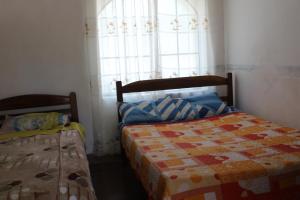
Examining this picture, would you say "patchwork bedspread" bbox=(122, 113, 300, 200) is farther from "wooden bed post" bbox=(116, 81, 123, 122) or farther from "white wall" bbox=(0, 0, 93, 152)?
"white wall" bbox=(0, 0, 93, 152)

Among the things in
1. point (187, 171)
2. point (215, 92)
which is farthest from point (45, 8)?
point (187, 171)

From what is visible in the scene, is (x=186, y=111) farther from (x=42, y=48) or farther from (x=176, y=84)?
(x=42, y=48)

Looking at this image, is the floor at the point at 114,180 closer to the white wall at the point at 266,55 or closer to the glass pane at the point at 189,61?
the glass pane at the point at 189,61

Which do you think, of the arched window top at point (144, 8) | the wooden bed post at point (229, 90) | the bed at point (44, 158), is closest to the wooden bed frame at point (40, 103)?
the bed at point (44, 158)

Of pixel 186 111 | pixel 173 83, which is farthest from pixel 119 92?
pixel 186 111

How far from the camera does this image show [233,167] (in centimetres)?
189

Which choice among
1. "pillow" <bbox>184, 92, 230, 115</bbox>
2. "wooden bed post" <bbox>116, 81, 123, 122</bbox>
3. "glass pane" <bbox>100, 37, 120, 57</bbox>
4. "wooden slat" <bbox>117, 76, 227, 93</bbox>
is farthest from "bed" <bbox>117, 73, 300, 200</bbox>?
"glass pane" <bbox>100, 37, 120, 57</bbox>

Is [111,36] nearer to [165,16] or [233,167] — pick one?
[165,16]

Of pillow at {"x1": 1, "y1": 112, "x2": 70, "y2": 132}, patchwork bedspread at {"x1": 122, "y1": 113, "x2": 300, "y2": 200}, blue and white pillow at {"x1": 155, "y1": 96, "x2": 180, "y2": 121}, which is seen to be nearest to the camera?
patchwork bedspread at {"x1": 122, "y1": 113, "x2": 300, "y2": 200}

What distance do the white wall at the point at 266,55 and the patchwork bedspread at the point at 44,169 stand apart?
2.01 m

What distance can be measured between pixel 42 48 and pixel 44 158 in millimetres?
1590

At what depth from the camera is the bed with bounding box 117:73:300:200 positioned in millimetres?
1772

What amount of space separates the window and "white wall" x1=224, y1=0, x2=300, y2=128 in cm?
46

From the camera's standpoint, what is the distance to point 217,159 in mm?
2062
